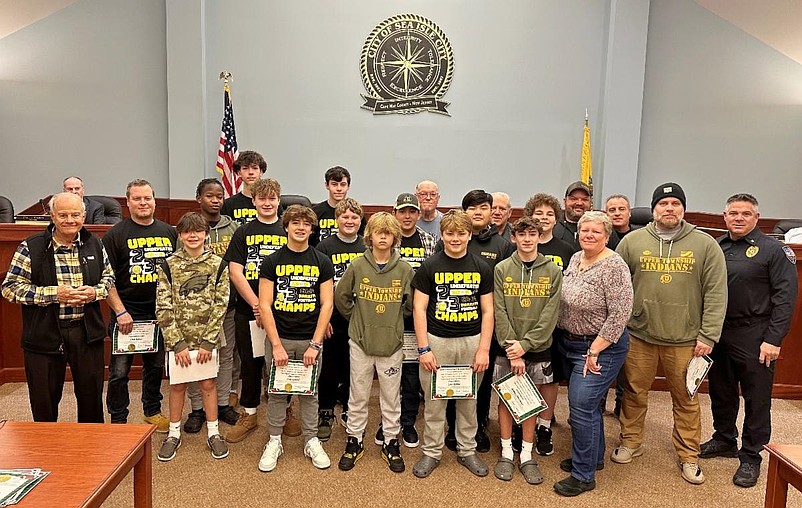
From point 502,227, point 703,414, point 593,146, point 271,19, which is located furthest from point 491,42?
point 703,414

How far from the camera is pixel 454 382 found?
119 inches

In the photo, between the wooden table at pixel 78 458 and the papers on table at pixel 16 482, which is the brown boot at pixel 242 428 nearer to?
the wooden table at pixel 78 458

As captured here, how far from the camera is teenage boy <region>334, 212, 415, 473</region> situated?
3068 mm

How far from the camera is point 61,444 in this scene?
7.02 feet

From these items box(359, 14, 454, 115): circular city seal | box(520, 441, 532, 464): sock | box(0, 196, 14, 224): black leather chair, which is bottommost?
box(520, 441, 532, 464): sock

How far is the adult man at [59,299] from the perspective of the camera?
9.13 feet

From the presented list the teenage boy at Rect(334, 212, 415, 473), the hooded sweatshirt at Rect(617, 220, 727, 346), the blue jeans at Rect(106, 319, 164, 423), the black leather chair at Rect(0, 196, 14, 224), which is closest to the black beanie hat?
the hooded sweatshirt at Rect(617, 220, 727, 346)

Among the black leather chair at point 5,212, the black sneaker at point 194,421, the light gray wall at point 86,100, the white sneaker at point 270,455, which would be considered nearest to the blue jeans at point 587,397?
the white sneaker at point 270,455

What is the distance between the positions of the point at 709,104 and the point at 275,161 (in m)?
5.70

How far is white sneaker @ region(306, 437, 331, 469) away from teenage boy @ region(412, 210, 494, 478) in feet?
1.68

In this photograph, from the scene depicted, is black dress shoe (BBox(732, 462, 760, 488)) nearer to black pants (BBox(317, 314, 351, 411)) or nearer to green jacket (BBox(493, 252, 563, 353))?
green jacket (BBox(493, 252, 563, 353))

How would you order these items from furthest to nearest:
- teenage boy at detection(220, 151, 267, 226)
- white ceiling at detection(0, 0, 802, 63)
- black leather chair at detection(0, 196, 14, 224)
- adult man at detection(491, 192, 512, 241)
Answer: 1. white ceiling at detection(0, 0, 802, 63)
2. black leather chair at detection(0, 196, 14, 224)
3. teenage boy at detection(220, 151, 267, 226)
4. adult man at detection(491, 192, 512, 241)

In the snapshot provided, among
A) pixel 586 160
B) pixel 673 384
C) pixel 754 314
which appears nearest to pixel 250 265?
pixel 673 384

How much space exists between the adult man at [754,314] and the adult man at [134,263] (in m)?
3.36
